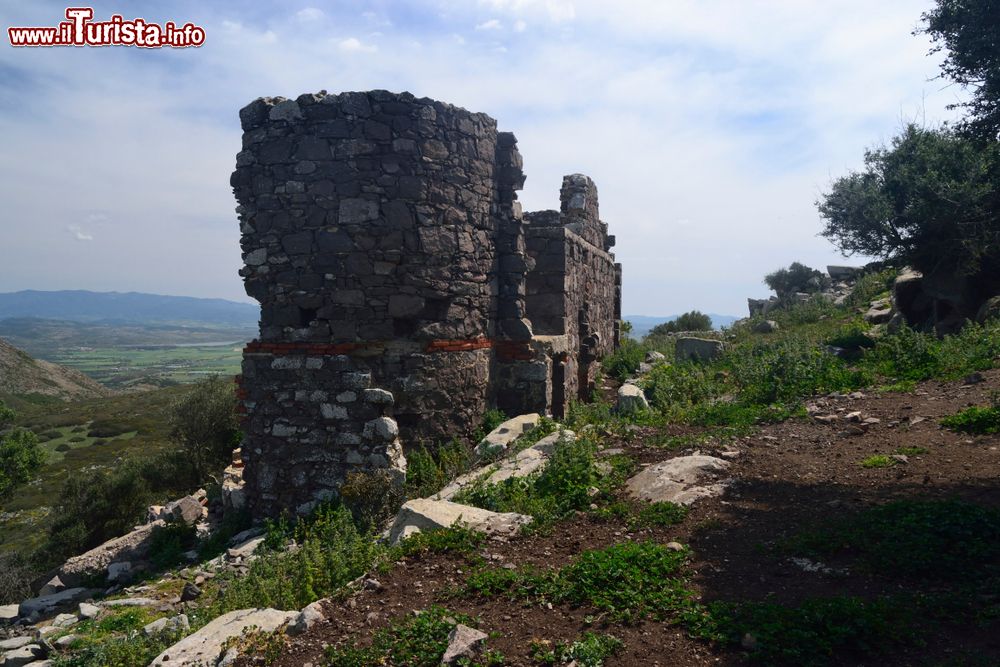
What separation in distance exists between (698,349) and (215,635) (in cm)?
1312

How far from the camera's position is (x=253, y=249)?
28.2 ft

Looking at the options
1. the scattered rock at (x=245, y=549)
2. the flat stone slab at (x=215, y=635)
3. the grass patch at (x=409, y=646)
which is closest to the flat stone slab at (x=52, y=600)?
the scattered rock at (x=245, y=549)

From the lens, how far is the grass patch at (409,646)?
12.6 feet

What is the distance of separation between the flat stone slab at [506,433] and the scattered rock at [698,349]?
7.18m

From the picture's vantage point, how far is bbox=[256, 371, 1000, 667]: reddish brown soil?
3.83 meters

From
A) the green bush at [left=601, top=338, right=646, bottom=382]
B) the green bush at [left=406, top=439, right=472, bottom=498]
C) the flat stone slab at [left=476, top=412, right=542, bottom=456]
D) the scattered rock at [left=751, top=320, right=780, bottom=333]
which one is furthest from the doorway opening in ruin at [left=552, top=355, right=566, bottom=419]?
the scattered rock at [left=751, top=320, right=780, bottom=333]

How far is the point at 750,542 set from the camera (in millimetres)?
5148

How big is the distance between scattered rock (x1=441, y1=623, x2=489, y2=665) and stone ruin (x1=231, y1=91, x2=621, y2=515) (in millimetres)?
4176

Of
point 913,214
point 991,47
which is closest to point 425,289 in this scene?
point 991,47

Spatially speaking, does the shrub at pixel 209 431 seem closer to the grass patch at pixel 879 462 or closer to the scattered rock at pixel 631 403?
the scattered rock at pixel 631 403

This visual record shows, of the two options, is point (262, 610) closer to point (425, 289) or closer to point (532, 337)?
point (425, 289)

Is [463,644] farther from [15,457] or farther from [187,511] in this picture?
[15,457]

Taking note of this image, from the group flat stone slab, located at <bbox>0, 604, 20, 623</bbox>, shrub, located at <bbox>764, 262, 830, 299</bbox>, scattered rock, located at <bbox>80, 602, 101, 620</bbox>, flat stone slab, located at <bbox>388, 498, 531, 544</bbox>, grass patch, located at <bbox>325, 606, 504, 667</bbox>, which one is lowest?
flat stone slab, located at <bbox>0, 604, 20, 623</bbox>

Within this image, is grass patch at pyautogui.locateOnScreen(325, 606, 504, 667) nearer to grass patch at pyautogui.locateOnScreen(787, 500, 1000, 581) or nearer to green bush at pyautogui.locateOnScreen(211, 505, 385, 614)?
green bush at pyautogui.locateOnScreen(211, 505, 385, 614)
